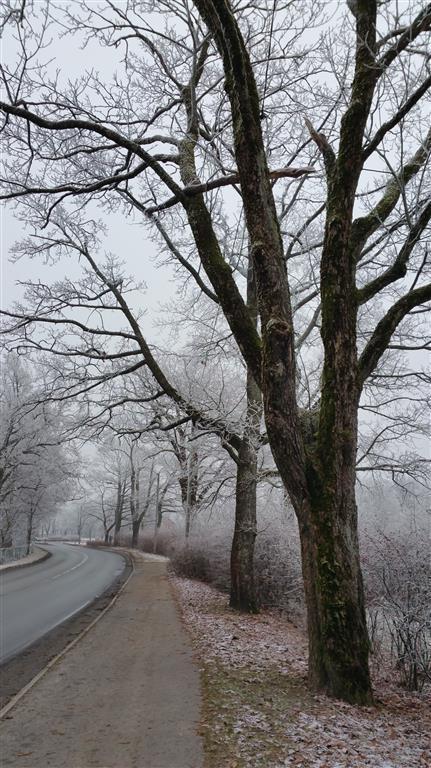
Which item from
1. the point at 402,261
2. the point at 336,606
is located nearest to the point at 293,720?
the point at 336,606

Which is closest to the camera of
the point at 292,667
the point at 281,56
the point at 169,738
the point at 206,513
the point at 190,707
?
the point at 169,738

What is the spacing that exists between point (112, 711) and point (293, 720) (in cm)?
186

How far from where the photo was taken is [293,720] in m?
5.08

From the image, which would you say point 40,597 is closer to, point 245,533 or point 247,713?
point 245,533

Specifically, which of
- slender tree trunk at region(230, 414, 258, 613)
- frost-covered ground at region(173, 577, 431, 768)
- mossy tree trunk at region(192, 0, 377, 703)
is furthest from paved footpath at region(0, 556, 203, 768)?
slender tree trunk at region(230, 414, 258, 613)

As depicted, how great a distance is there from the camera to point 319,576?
227 inches

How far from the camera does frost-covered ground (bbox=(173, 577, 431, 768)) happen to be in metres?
4.35

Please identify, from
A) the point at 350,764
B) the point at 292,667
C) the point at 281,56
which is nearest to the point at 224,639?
the point at 292,667

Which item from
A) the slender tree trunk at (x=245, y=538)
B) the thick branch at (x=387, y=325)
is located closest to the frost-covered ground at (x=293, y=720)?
the thick branch at (x=387, y=325)

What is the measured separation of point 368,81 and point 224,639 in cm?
846

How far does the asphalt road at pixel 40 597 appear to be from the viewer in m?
10.2

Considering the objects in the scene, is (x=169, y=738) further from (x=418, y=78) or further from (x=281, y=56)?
(x=281, y=56)

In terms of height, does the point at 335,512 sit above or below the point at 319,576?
above

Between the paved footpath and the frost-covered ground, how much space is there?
27cm
